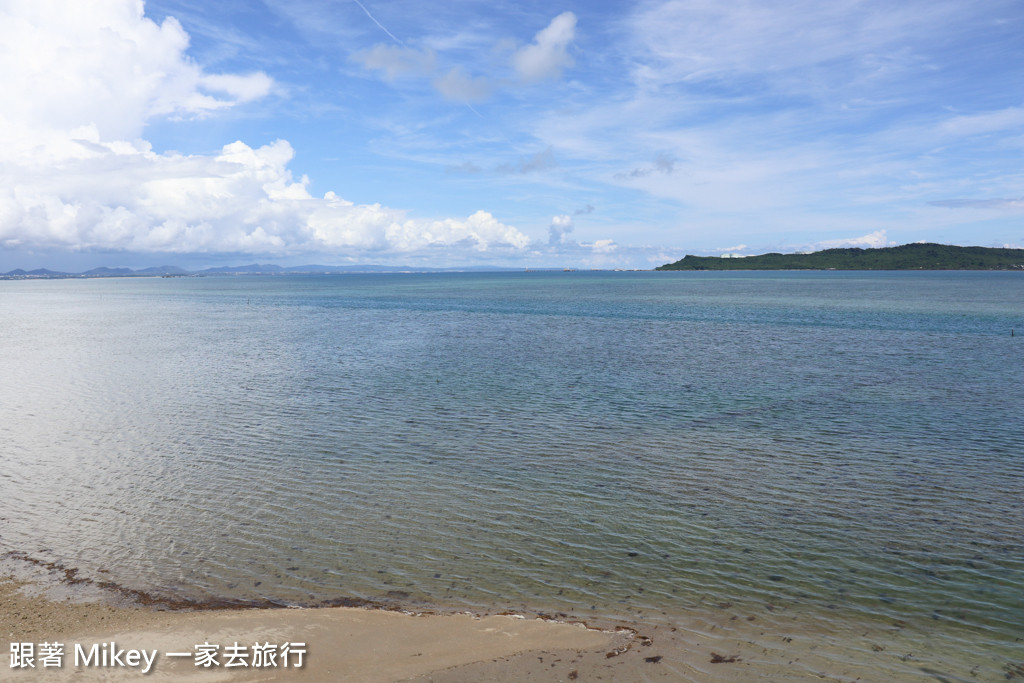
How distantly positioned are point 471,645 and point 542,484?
9.52m

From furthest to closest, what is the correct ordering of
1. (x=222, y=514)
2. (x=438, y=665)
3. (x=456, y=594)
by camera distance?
(x=222, y=514) < (x=456, y=594) < (x=438, y=665)

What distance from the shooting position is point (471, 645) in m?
11.8

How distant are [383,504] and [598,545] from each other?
7.17m

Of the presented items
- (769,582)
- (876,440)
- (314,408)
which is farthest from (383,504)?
(876,440)

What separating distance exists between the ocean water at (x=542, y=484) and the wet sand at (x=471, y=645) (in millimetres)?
828

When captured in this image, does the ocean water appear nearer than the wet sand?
No

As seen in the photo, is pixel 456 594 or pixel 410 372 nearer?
pixel 456 594

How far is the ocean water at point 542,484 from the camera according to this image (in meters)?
14.5

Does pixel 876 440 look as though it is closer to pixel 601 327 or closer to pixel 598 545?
pixel 598 545

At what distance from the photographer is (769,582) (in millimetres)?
14578

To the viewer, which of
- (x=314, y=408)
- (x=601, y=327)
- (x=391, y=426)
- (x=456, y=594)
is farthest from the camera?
(x=601, y=327)

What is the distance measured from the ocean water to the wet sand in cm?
83

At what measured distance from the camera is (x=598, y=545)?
16.5 m

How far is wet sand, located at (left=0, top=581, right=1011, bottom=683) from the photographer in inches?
429
